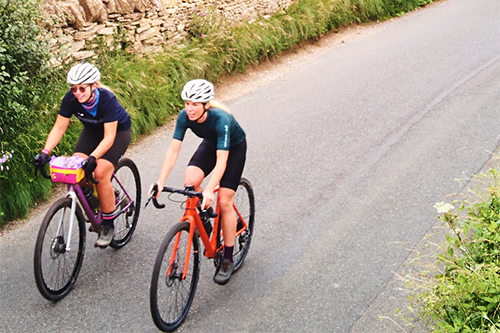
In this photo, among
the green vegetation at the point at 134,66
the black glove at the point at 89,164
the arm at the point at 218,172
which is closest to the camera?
the arm at the point at 218,172

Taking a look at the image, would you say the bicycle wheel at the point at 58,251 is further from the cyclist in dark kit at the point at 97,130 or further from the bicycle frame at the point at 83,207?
the cyclist in dark kit at the point at 97,130

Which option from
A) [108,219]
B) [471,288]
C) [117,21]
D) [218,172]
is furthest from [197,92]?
[117,21]

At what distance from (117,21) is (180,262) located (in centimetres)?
621

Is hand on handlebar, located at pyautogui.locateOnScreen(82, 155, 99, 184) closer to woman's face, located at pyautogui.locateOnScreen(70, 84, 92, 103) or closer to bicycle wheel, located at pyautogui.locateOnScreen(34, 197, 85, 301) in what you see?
bicycle wheel, located at pyautogui.locateOnScreen(34, 197, 85, 301)

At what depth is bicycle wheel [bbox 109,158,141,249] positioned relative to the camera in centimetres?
546

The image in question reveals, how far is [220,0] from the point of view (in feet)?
37.7

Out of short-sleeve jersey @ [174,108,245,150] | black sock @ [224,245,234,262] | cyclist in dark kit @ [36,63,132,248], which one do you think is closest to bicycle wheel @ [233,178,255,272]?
black sock @ [224,245,234,262]

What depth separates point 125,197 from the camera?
5.52 meters

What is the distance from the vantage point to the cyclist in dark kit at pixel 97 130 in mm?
4619

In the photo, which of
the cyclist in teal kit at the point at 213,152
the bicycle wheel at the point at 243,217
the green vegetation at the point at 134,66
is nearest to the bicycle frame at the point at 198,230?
the cyclist in teal kit at the point at 213,152

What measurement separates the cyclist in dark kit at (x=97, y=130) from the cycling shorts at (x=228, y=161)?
87 cm

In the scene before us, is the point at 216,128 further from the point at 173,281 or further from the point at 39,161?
the point at 39,161

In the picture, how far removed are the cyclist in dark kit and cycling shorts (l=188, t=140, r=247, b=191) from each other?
2.85 feet

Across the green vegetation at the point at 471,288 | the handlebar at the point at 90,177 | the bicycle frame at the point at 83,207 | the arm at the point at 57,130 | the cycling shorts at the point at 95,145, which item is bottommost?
the green vegetation at the point at 471,288
